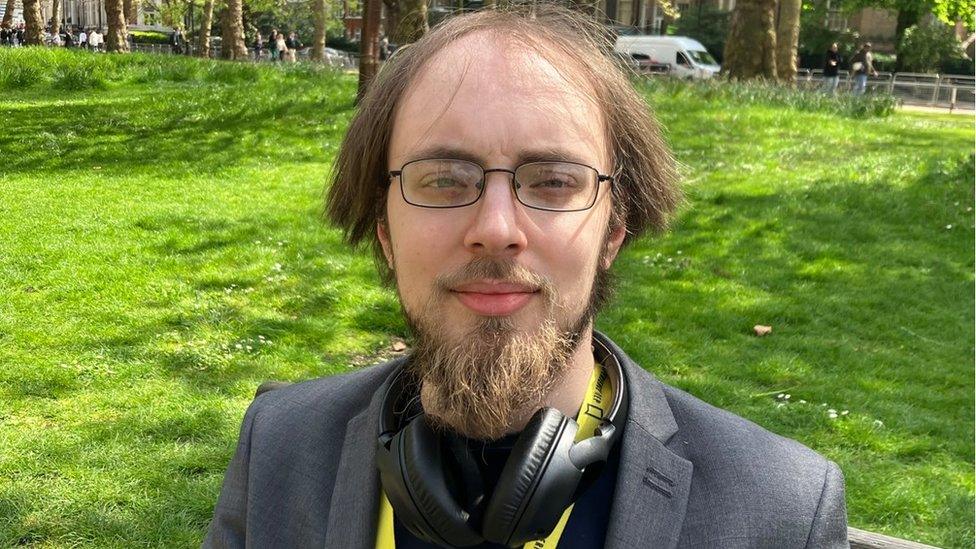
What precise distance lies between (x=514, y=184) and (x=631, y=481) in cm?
70

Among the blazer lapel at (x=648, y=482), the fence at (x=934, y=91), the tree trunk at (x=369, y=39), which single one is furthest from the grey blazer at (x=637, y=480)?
the fence at (x=934, y=91)

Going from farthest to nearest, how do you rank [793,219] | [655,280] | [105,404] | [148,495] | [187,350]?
→ [793,219] < [655,280] < [187,350] < [105,404] < [148,495]

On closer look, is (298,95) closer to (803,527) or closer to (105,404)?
(105,404)

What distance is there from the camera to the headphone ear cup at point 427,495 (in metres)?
1.90

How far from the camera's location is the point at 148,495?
4.58 meters

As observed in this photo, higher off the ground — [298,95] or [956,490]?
[298,95]

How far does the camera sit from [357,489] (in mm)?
2234

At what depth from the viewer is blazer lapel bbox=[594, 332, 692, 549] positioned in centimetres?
203

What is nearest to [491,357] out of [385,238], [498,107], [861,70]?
[498,107]

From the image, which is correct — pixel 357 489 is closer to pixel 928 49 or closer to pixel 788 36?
pixel 788 36

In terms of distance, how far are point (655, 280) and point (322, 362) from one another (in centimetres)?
333

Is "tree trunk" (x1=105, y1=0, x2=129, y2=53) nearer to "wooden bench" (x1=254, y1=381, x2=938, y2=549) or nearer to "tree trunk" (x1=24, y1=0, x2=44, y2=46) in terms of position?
"tree trunk" (x1=24, y1=0, x2=44, y2=46)

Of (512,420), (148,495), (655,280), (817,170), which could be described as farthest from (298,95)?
(512,420)

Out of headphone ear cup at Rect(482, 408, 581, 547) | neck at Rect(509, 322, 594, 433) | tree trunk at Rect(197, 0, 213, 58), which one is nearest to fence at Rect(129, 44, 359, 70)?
tree trunk at Rect(197, 0, 213, 58)
